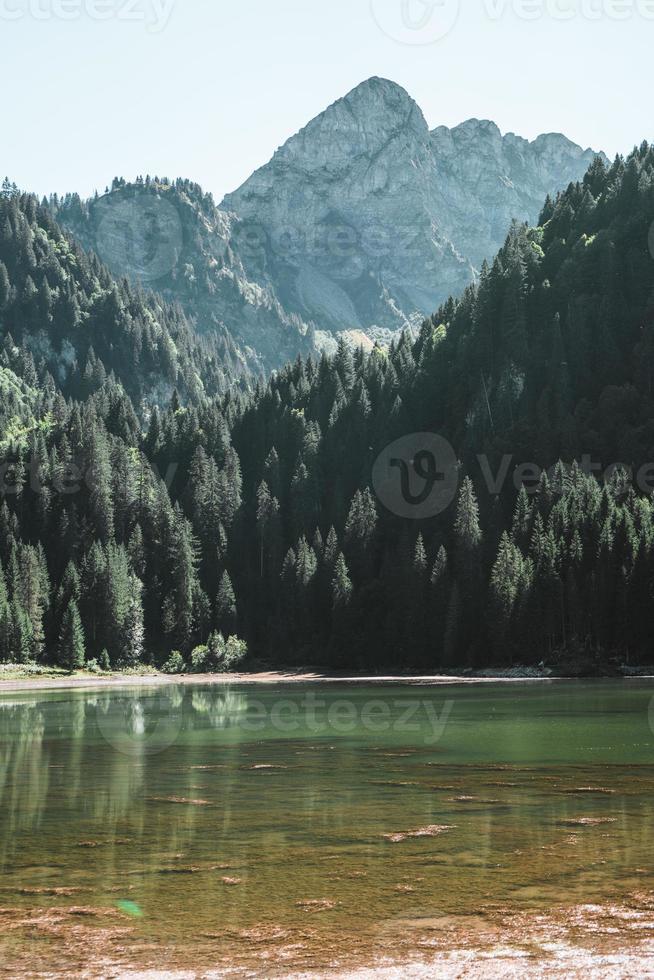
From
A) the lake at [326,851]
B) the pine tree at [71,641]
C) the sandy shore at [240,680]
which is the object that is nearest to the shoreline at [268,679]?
the sandy shore at [240,680]

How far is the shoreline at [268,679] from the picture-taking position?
107631 mm

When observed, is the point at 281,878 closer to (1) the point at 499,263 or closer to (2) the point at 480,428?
(2) the point at 480,428

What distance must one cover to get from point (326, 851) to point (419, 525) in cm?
13906

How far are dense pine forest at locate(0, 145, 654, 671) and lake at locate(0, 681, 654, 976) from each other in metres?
74.2

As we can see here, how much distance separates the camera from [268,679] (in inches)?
5344

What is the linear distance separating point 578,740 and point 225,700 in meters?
49.3

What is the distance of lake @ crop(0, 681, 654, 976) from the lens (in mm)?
15266

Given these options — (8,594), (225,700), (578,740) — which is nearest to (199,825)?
(578,740)

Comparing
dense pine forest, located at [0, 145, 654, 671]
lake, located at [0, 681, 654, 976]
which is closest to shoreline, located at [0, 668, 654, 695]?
dense pine forest, located at [0, 145, 654, 671]

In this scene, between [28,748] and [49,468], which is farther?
[49,468]

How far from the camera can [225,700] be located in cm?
8788

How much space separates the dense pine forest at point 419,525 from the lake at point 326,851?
74.2 metres

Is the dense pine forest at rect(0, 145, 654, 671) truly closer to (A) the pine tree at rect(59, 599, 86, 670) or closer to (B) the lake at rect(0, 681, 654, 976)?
(A) the pine tree at rect(59, 599, 86, 670)

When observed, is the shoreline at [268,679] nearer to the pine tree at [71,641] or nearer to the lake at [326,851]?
the pine tree at [71,641]
